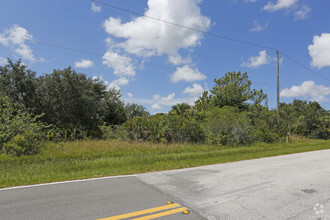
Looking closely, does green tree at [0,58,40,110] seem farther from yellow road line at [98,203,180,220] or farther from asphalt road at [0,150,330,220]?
yellow road line at [98,203,180,220]

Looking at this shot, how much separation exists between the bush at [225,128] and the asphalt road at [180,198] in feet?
35.1

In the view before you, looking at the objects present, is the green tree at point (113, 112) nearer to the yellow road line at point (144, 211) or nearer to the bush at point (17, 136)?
the bush at point (17, 136)

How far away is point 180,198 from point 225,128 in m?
13.7

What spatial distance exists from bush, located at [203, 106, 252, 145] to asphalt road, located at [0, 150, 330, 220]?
10.7 m

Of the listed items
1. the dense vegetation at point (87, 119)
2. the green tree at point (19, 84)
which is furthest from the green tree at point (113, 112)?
the green tree at point (19, 84)

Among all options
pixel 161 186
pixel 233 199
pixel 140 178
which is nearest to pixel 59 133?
pixel 140 178

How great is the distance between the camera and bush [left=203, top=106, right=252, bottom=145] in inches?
683

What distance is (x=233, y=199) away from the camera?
4.56m

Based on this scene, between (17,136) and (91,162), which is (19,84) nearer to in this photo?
(17,136)

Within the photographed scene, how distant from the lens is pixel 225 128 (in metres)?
17.5

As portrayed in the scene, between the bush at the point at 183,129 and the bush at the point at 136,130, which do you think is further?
the bush at the point at 136,130

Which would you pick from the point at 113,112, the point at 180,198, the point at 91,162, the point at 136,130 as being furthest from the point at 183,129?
the point at 113,112

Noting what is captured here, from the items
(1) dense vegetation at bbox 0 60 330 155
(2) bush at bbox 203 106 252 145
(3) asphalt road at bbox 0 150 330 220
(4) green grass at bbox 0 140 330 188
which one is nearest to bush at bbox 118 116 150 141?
(1) dense vegetation at bbox 0 60 330 155

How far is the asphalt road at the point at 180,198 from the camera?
3817 millimetres
